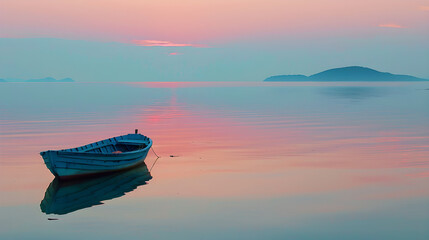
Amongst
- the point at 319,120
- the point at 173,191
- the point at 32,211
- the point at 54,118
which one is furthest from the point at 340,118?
the point at 32,211

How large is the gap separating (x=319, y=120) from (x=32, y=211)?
41.1 m

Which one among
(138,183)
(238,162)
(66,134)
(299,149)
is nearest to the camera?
(138,183)

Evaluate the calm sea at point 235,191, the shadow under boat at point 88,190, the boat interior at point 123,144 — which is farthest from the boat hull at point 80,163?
the boat interior at point 123,144

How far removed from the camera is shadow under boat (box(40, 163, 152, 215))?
19234mm

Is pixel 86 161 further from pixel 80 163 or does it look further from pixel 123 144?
pixel 123 144

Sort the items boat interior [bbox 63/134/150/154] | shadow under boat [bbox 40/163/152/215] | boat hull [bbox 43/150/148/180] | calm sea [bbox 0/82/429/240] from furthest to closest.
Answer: boat interior [bbox 63/134/150/154]
boat hull [bbox 43/150/148/180]
shadow under boat [bbox 40/163/152/215]
calm sea [bbox 0/82/429/240]

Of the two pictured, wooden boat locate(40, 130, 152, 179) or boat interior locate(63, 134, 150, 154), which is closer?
wooden boat locate(40, 130, 152, 179)

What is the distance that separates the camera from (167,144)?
3569 centimetres

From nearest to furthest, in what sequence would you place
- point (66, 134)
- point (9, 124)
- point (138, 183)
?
point (138, 183), point (66, 134), point (9, 124)

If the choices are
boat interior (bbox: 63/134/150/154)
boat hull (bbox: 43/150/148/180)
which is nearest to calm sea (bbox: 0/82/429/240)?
boat hull (bbox: 43/150/148/180)

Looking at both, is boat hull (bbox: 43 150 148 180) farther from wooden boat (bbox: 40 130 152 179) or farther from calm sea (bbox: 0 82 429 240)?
calm sea (bbox: 0 82 429 240)

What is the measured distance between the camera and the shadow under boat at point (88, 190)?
63.1 feet

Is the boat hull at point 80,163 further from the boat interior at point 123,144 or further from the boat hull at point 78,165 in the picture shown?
the boat interior at point 123,144

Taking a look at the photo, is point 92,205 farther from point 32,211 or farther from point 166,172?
point 166,172
